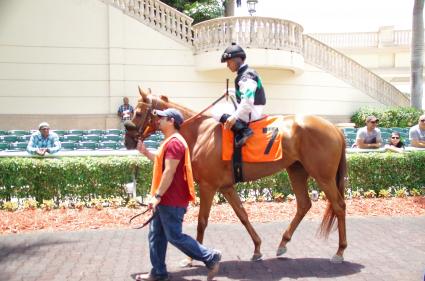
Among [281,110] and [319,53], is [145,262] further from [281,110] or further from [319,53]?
[319,53]

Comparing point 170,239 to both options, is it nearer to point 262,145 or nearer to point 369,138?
point 262,145

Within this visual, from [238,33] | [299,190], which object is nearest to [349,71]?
[238,33]

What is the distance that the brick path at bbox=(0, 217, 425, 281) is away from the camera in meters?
5.64

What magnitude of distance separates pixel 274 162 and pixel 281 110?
50.0 ft

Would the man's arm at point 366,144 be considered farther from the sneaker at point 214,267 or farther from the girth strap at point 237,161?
the sneaker at point 214,267

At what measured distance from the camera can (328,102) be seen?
22219 millimetres

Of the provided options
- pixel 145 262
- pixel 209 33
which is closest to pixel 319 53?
pixel 209 33

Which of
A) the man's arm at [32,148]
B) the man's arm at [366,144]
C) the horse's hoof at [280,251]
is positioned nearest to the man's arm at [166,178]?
the horse's hoof at [280,251]

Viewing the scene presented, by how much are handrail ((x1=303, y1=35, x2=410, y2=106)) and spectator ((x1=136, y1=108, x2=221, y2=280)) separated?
56.5 ft

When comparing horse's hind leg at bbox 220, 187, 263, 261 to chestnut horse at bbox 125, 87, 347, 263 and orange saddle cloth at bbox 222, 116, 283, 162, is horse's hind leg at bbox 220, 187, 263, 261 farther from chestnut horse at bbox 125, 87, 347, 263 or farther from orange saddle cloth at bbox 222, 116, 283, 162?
orange saddle cloth at bbox 222, 116, 283, 162

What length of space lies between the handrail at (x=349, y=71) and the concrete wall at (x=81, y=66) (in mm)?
2263

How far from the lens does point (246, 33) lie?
63.7ft

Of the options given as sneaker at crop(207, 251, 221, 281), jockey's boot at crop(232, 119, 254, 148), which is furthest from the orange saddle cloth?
sneaker at crop(207, 251, 221, 281)

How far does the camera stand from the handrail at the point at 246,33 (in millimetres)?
19406
